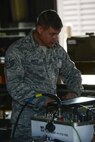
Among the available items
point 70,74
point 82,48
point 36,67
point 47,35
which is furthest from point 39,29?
point 82,48

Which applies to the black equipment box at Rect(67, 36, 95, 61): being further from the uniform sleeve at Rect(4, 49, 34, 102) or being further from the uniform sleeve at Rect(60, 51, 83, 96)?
the uniform sleeve at Rect(4, 49, 34, 102)

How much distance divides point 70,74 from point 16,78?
446 mm

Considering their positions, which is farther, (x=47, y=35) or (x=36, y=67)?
(x=36, y=67)

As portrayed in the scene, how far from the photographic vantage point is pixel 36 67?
7.77ft

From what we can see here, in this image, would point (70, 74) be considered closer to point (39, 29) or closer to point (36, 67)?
point (36, 67)

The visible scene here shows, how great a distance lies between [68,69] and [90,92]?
0.30 meters

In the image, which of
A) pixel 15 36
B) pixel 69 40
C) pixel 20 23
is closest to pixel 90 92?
pixel 69 40

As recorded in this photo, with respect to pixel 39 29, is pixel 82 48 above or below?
below

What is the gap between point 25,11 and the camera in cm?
447

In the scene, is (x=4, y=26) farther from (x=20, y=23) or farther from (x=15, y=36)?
(x=15, y=36)

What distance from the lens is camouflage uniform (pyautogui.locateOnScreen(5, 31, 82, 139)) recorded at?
7.26 feet

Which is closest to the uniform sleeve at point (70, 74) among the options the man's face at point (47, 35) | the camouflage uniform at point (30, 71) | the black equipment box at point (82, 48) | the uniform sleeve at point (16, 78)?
the camouflage uniform at point (30, 71)

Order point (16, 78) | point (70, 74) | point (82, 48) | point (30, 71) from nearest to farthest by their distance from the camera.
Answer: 1. point (16, 78)
2. point (30, 71)
3. point (70, 74)
4. point (82, 48)

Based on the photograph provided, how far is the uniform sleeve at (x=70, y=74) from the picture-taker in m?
2.49
